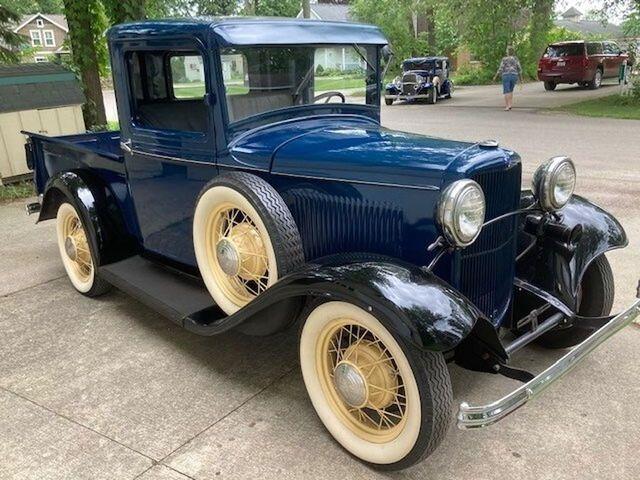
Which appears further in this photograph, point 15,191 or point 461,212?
point 15,191

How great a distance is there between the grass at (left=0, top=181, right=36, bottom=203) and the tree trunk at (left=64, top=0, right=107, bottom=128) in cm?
167

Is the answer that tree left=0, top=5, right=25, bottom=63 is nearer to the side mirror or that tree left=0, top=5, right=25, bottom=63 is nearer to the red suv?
the side mirror

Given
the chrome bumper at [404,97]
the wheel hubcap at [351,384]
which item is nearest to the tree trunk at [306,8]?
the chrome bumper at [404,97]

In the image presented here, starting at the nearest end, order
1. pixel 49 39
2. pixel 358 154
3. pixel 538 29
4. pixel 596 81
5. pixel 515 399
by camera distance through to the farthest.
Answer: pixel 515 399 → pixel 358 154 → pixel 596 81 → pixel 538 29 → pixel 49 39

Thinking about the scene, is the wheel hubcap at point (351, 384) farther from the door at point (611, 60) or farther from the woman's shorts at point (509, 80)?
the door at point (611, 60)

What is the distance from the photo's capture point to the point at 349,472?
2.35 meters

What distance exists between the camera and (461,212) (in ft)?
7.47

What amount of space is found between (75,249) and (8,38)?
608 cm

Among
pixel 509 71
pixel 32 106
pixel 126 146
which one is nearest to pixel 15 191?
pixel 32 106

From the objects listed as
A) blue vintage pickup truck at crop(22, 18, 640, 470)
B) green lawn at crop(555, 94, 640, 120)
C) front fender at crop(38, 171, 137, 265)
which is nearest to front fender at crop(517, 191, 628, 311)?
blue vintage pickup truck at crop(22, 18, 640, 470)

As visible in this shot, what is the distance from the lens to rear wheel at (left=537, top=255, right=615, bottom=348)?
3139 mm

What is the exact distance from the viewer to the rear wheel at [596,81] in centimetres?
2000

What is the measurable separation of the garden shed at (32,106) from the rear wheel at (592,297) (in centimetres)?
713

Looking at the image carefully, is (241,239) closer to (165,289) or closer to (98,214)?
(165,289)
